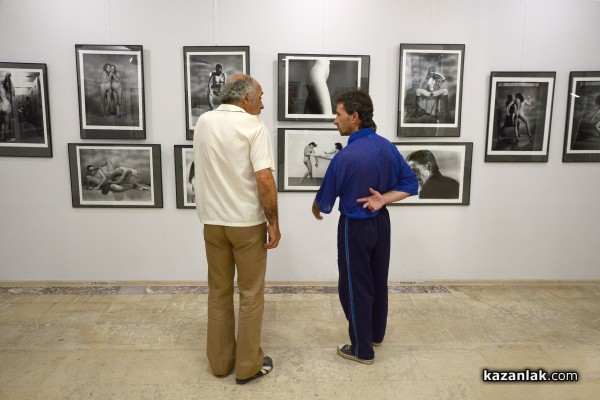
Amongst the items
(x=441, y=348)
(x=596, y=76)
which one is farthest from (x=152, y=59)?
(x=596, y=76)

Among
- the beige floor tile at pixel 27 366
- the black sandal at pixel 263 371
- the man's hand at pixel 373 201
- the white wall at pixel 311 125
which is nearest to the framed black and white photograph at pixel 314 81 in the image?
the white wall at pixel 311 125

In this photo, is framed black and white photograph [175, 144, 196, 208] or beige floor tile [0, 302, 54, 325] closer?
beige floor tile [0, 302, 54, 325]

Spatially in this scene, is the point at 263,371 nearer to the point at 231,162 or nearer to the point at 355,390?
the point at 355,390

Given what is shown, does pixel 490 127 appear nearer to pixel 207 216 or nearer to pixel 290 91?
pixel 290 91

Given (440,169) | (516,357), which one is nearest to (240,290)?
(516,357)

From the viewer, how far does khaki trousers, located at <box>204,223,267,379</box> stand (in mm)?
2639

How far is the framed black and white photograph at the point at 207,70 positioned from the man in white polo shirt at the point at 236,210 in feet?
4.94

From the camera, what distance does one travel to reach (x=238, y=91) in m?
2.57

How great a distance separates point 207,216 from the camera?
8.70 feet

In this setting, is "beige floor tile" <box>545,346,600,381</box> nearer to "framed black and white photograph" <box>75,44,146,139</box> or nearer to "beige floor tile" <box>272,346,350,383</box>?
"beige floor tile" <box>272,346,350,383</box>

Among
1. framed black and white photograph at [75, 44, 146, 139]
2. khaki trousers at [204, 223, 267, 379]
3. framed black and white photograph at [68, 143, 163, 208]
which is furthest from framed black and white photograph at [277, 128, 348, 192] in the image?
khaki trousers at [204, 223, 267, 379]

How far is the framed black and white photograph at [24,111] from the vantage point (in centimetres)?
406

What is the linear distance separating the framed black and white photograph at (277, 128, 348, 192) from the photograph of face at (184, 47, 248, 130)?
0.69 metres

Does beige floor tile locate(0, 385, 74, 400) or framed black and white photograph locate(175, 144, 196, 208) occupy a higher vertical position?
framed black and white photograph locate(175, 144, 196, 208)
